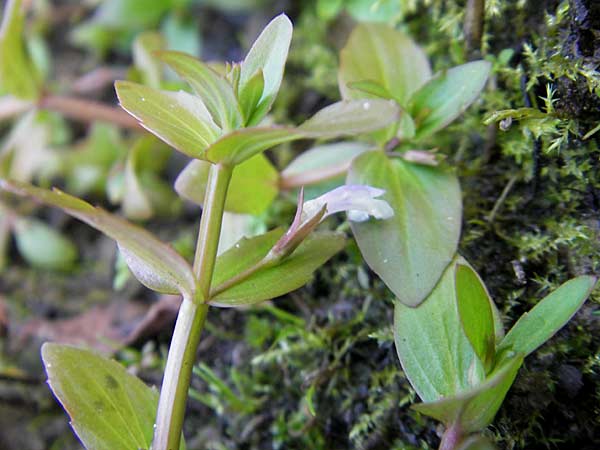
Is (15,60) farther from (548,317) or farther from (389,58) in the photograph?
(548,317)

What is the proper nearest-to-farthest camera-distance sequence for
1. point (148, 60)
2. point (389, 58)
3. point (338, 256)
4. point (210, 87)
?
point (210, 87) → point (389, 58) → point (338, 256) → point (148, 60)

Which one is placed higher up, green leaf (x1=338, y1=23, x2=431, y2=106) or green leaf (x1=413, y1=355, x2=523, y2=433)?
green leaf (x1=338, y1=23, x2=431, y2=106)

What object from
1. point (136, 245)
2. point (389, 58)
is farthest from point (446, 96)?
point (136, 245)

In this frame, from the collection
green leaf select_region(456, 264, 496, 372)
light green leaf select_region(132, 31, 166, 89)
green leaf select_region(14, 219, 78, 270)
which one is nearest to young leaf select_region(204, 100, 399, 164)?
green leaf select_region(456, 264, 496, 372)

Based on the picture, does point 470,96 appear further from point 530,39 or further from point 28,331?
point 28,331

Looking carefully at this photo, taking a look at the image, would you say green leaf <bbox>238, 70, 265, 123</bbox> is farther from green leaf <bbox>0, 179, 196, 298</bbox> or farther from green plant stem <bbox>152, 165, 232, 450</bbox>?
green leaf <bbox>0, 179, 196, 298</bbox>

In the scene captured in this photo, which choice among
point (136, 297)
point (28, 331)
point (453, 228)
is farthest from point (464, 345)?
point (28, 331)

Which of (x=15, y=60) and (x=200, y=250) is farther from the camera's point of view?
(x=15, y=60)

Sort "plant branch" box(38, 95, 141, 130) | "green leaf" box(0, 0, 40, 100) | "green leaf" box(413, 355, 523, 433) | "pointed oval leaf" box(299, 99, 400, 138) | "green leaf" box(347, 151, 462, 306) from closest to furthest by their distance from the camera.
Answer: "green leaf" box(413, 355, 523, 433)
"pointed oval leaf" box(299, 99, 400, 138)
"green leaf" box(347, 151, 462, 306)
"green leaf" box(0, 0, 40, 100)
"plant branch" box(38, 95, 141, 130)
